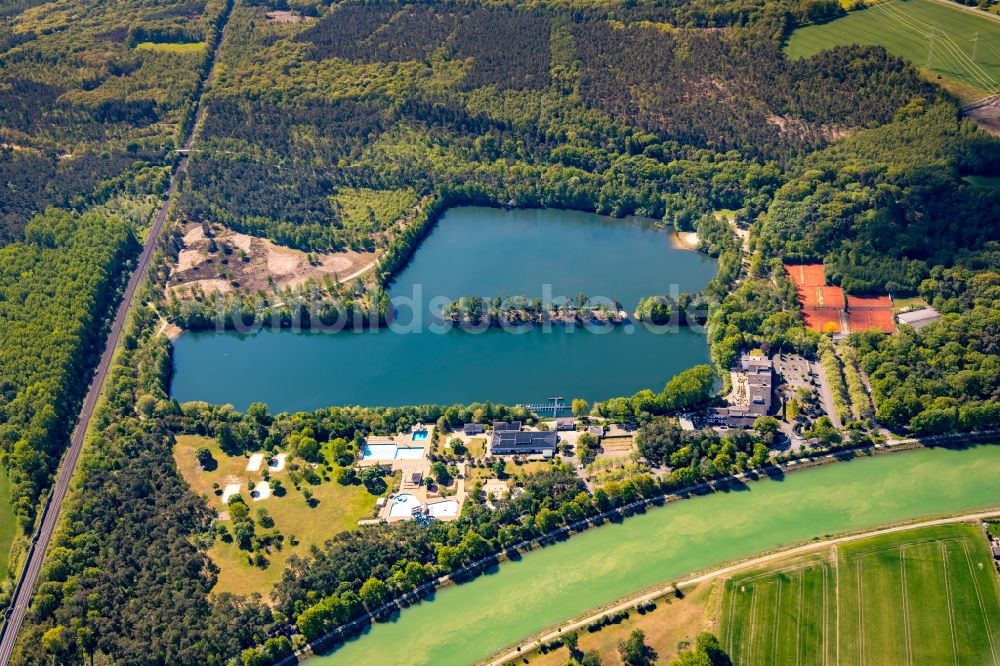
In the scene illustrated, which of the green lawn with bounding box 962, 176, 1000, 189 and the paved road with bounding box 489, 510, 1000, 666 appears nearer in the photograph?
the paved road with bounding box 489, 510, 1000, 666

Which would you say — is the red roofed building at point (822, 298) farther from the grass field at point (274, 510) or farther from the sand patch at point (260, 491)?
the sand patch at point (260, 491)

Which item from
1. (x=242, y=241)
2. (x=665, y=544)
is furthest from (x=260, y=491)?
(x=242, y=241)

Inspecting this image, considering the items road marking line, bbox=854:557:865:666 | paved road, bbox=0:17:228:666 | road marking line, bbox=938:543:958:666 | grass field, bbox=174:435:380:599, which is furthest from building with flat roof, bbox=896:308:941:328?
paved road, bbox=0:17:228:666

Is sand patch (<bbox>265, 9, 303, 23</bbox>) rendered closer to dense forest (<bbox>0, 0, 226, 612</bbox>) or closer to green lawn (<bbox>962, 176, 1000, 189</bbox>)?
dense forest (<bbox>0, 0, 226, 612</bbox>)

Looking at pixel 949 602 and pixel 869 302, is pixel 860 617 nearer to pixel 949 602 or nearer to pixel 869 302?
pixel 949 602

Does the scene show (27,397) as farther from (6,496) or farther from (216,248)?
(216,248)

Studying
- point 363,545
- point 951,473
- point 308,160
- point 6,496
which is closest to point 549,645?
point 363,545

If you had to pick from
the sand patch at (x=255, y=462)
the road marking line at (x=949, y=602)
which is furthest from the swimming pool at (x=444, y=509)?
the road marking line at (x=949, y=602)
